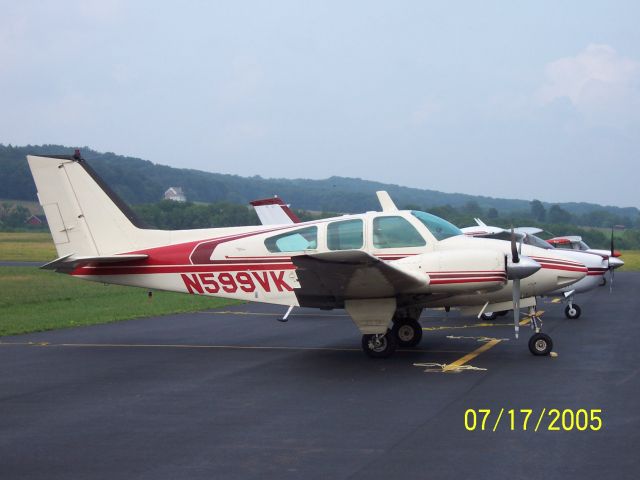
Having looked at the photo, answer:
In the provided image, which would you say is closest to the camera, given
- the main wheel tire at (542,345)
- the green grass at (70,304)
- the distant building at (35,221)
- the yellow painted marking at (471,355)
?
the yellow painted marking at (471,355)

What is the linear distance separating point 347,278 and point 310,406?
3.15 metres

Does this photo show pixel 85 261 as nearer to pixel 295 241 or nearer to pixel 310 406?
pixel 295 241

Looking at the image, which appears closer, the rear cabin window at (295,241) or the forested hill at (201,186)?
the rear cabin window at (295,241)

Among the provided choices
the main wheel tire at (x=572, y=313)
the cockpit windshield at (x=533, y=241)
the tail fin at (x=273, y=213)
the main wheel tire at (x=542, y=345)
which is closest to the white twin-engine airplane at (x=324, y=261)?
the main wheel tire at (x=542, y=345)

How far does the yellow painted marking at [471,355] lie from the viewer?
11.6 meters

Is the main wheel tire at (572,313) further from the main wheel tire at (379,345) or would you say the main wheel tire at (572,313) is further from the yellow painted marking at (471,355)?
the main wheel tire at (379,345)

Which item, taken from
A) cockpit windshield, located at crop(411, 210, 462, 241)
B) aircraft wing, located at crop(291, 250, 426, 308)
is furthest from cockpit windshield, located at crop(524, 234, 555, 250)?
aircraft wing, located at crop(291, 250, 426, 308)

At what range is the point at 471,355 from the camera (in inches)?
503

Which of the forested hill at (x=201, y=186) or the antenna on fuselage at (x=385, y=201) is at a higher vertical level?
the forested hill at (x=201, y=186)

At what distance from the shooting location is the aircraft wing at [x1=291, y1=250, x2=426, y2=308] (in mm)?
11312

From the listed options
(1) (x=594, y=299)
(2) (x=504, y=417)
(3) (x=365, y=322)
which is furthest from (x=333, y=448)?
(1) (x=594, y=299)

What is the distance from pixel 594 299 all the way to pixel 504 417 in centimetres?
1921

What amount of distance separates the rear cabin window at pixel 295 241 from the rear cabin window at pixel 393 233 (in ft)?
3.37

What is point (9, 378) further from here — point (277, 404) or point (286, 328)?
point (286, 328)
